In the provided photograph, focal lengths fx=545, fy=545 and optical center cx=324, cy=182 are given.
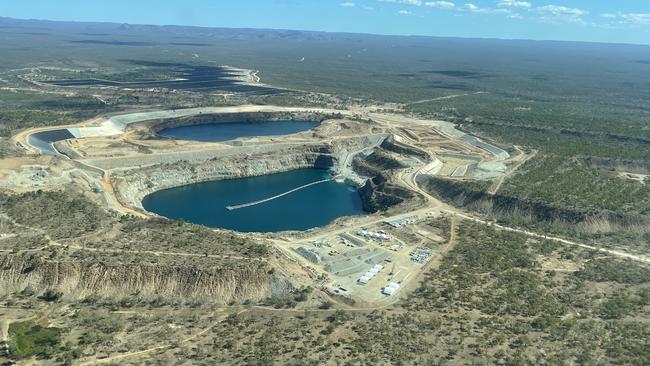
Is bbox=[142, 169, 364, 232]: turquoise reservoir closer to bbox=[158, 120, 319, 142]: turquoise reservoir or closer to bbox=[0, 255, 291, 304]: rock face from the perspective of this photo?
bbox=[0, 255, 291, 304]: rock face

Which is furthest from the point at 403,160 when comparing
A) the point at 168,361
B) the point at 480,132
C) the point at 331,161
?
the point at 168,361

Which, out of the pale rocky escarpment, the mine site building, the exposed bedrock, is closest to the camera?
the mine site building

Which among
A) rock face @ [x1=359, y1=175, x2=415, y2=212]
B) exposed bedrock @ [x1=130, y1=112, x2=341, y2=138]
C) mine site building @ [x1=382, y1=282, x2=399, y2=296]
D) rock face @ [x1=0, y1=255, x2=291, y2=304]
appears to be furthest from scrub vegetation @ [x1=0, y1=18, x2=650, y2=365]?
exposed bedrock @ [x1=130, y1=112, x2=341, y2=138]

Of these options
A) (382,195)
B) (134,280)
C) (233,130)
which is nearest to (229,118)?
(233,130)

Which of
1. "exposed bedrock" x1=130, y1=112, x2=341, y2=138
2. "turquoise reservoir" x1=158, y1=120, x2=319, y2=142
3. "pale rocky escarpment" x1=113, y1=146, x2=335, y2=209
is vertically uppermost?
"exposed bedrock" x1=130, y1=112, x2=341, y2=138

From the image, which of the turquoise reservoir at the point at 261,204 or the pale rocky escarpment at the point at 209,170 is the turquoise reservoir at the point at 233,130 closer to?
the pale rocky escarpment at the point at 209,170
